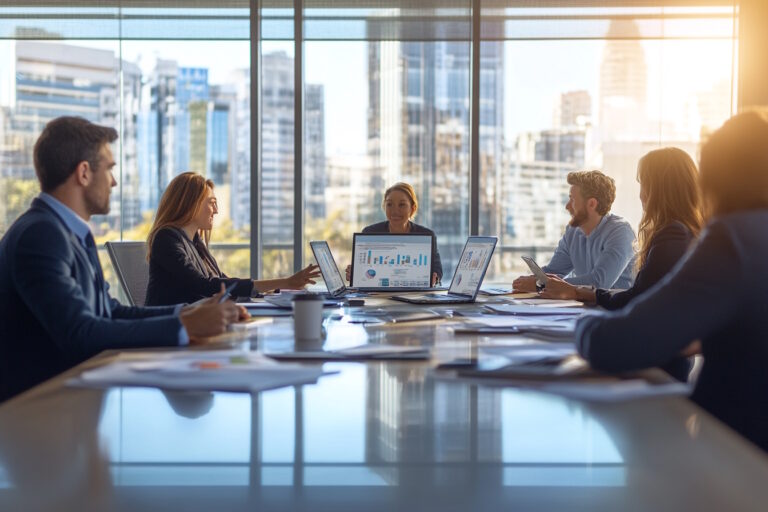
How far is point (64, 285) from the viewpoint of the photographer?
2.17 m

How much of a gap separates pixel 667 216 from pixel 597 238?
5.67 feet

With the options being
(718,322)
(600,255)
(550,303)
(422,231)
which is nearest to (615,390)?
(718,322)

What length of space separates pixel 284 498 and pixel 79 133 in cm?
176

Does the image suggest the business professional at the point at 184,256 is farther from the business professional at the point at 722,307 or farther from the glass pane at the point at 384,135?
the business professional at the point at 722,307

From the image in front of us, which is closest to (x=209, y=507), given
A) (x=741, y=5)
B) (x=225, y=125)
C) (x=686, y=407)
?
(x=686, y=407)

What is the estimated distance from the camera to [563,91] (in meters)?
6.48

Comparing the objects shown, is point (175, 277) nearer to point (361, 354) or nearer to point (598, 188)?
point (361, 354)

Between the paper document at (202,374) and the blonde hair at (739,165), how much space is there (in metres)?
0.87

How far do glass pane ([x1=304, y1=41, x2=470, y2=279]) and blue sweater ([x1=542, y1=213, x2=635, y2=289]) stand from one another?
1.51 m

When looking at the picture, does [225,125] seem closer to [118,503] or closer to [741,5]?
[741,5]

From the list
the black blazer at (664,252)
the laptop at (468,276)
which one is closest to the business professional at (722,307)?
the black blazer at (664,252)

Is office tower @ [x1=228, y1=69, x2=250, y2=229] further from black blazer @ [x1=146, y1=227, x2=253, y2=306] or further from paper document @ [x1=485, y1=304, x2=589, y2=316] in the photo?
paper document @ [x1=485, y1=304, x2=589, y2=316]

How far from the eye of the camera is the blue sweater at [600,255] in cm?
446

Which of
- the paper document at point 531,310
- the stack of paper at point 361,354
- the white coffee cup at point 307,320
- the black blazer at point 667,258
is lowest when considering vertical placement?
the stack of paper at point 361,354
